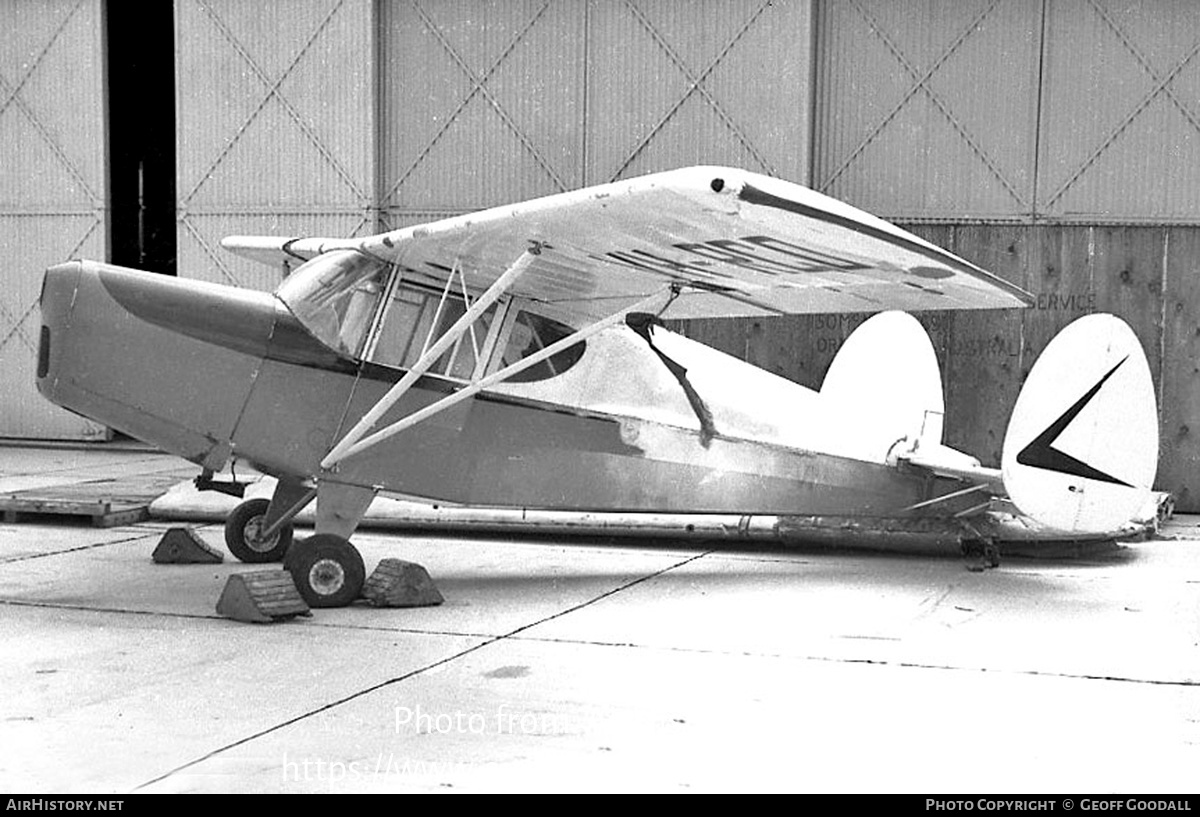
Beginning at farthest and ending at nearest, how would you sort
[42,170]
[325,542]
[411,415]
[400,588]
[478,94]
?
[42,170], [478,94], [411,415], [400,588], [325,542]

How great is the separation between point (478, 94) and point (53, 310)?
926cm

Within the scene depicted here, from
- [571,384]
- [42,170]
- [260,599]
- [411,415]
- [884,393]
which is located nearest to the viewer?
[260,599]

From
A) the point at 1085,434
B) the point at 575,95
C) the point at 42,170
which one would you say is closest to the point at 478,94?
the point at 575,95

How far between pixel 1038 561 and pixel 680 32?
7.70 m

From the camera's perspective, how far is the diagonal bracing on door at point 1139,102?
44.2 ft

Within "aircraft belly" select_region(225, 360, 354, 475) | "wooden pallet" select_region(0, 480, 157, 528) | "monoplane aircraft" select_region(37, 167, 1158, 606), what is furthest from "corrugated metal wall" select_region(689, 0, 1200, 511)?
"aircraft belly" select_region(225, 360, 354, 475)

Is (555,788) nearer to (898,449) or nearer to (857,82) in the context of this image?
(898,449)

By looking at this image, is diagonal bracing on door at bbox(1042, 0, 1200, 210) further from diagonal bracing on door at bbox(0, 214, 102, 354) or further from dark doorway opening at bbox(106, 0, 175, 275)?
dark doorway opening at bbox(106, 0, 175, 275)

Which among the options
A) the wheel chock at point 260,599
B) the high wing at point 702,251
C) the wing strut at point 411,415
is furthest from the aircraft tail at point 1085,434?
the wheel chock at point 260,599

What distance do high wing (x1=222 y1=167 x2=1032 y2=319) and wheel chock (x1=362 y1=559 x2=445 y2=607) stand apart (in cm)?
172

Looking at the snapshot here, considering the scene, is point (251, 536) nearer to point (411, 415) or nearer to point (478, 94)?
point (411, 415)

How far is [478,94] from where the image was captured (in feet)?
52.1

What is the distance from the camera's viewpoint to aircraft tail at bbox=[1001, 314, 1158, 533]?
27.2ft
